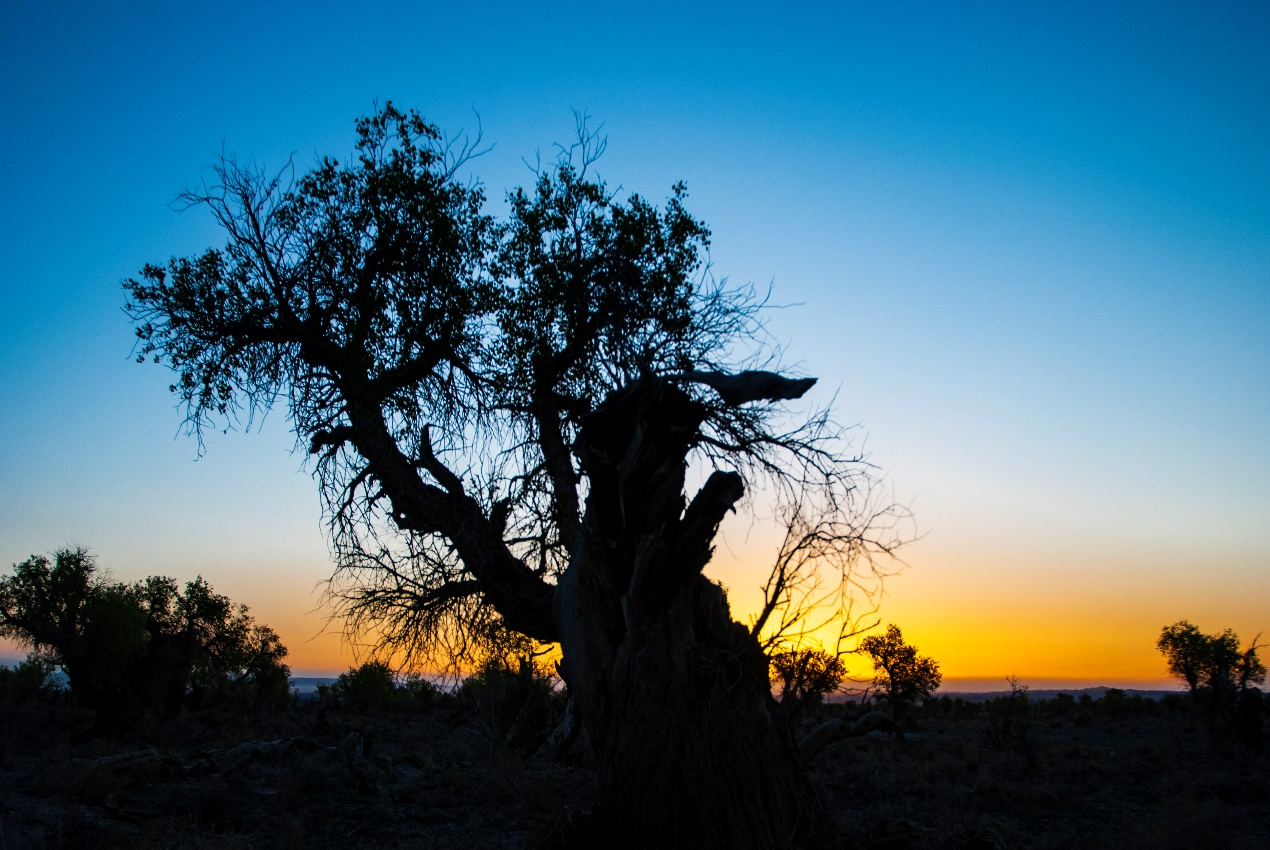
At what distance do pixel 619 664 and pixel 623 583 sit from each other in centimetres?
84

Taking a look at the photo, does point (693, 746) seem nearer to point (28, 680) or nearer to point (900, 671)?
point (900, 671)

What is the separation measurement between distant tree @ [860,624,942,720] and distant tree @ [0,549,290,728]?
25.8 metres

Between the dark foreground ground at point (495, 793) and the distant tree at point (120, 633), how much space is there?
2.08 metres

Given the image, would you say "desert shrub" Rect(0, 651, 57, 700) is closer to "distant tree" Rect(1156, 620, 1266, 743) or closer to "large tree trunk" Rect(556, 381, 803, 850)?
"large tree trunk" Rect(556, 381, 803, 850)

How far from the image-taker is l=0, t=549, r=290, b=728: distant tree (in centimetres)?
2397

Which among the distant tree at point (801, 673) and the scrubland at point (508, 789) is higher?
the distant tree at point (801, 673)

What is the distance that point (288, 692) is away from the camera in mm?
38906

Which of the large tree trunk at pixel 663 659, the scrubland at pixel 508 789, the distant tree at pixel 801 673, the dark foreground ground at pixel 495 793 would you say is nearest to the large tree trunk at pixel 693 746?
the large tree trunk at pixel 663 659

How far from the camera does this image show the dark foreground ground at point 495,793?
9.21 m

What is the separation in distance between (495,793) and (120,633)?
18.4 meters

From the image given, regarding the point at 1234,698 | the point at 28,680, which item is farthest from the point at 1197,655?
the point at 28,680

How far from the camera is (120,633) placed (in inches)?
967

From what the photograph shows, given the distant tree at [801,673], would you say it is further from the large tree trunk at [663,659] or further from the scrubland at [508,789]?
the scrubland at [508,789]

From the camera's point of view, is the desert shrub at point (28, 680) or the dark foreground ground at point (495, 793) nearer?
the dark foreground ground at point (495, 793)
